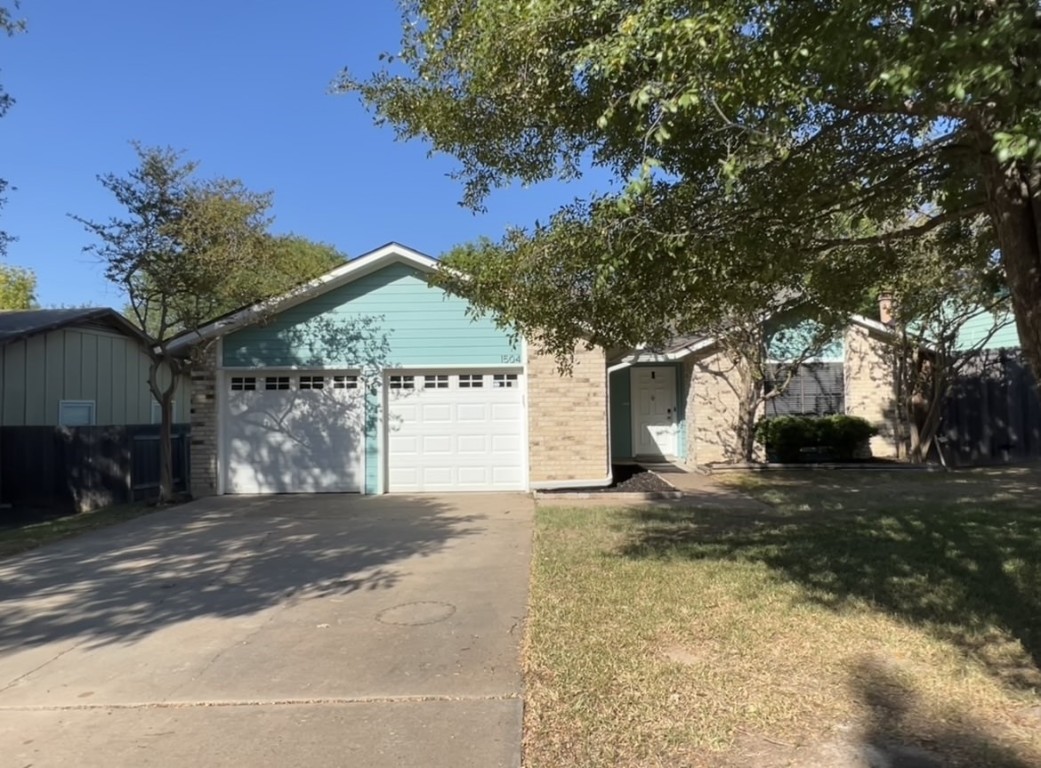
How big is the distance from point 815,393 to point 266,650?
51.6 feet

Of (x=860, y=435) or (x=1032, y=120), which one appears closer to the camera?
(x=1032, y=120)

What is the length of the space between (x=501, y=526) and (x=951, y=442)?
41.0ft

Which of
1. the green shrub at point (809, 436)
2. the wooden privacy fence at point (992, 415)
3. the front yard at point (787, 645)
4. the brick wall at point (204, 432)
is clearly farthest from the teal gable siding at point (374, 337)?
the wooden privacy fence at point (992, 415)

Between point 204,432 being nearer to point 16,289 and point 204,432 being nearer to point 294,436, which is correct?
point 294,436

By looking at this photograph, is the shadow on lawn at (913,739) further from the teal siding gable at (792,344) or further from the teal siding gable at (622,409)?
the teal siding gable at (622,409)

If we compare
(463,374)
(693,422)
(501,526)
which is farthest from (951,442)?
(501,526)

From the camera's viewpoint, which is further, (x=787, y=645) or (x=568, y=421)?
(x=568, y=421)

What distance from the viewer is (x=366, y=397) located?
47.9 feet

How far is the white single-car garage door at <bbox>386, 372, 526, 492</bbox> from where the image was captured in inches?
574

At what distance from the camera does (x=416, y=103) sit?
702 centimetres

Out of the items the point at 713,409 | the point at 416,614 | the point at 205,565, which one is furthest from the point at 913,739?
the point at 713,409

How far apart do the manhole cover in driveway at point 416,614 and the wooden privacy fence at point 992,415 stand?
15.3 meters

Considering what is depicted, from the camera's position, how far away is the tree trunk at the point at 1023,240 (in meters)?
4.28

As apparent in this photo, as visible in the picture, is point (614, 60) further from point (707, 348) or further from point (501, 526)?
point (707, 348)
